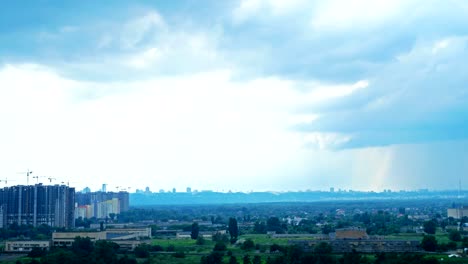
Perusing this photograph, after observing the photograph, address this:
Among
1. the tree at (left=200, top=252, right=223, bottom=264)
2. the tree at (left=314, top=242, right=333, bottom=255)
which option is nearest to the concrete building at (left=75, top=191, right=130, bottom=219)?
the tree at (left=314, top=242, right=333, bottom=255)

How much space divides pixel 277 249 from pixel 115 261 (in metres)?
9.66

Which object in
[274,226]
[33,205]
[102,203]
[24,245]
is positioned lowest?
[24,245]

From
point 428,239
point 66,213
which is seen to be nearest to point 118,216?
point 66,213

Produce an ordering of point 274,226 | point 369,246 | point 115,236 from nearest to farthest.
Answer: point 369,246, point 115,236, point 274,226

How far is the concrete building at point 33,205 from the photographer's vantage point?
2244 inches

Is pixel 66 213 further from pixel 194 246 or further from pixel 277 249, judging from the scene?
pixel 277 249

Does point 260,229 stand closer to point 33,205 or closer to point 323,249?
point 323,249

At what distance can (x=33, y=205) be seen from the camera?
189ft

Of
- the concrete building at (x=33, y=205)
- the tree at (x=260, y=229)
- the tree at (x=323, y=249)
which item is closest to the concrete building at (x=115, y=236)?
the tree at (x=260, y=229)

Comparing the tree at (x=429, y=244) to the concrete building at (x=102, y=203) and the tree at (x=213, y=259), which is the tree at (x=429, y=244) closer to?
the tree at (x=213, y=259)

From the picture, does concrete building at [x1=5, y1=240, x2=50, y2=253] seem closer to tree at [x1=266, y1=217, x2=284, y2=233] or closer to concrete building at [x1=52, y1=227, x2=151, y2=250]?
concrete building at [x1=52, y1=227, x2=151, y2=250]

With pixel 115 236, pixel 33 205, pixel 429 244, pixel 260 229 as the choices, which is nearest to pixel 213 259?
pixel 429 244

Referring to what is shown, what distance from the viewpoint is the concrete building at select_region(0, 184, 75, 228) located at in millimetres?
57000

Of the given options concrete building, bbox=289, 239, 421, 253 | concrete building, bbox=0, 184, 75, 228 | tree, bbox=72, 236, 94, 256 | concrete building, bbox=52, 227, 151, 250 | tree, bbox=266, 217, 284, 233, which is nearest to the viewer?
tree, bbox=72, 236, 94, 256
